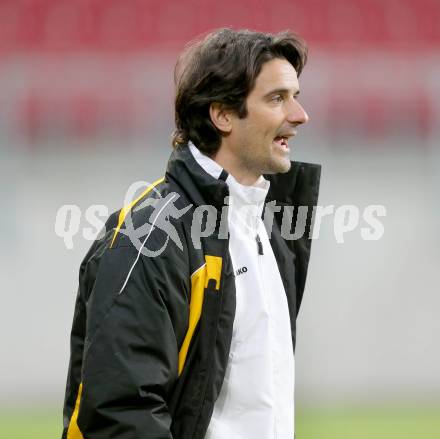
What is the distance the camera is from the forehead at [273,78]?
1459 mm

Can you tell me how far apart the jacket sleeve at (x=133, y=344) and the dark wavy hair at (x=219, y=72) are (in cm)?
→ 30

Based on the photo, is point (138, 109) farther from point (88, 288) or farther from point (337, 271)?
point (88, 288)

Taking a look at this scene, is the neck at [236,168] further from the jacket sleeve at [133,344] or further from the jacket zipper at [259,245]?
the jacket sleeve at [133,344]

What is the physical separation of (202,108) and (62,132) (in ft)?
6.70

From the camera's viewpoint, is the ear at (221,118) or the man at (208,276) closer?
the man at (208,276)

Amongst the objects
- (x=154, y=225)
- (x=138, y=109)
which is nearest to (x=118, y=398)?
(x=154, y=225)

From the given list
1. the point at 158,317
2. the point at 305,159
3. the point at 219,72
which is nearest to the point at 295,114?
the point at 219,72

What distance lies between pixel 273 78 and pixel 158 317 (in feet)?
1.56

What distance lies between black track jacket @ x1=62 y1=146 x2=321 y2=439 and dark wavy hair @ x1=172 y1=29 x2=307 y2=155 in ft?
0.45

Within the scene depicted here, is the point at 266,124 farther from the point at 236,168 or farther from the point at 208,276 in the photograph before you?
the point at 208,276

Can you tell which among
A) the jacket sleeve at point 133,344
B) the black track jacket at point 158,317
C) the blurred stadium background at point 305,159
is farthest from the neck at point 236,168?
the blurred stadium background at point 305,159

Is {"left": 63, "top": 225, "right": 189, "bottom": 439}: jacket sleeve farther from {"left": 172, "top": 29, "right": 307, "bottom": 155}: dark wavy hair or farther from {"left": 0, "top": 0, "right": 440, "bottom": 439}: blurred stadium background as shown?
{"left": 0, "top": 0, "right": 440, "bottom": 439}: blurred stadium background

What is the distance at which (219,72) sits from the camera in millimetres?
1456

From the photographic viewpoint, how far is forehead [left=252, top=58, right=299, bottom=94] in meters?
1.46
